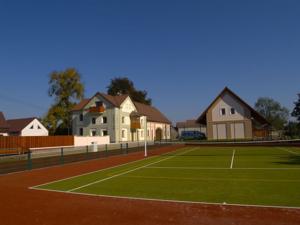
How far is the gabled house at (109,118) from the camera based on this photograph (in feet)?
196

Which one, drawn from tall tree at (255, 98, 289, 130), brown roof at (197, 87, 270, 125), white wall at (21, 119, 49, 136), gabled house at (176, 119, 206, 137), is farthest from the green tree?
tall tree at (255, 98, 289, 130)

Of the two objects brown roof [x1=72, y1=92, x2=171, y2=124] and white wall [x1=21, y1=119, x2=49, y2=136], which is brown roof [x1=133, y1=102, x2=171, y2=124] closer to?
brown roof [x1=72, y1=92, x2=171, y2=124]

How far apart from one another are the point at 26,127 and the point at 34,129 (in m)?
2.00

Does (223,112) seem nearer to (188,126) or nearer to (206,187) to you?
(206,187)

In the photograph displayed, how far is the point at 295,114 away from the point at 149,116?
30.7 m

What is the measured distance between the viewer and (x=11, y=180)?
1691 centimetres

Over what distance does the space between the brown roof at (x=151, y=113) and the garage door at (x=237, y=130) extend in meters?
21.9

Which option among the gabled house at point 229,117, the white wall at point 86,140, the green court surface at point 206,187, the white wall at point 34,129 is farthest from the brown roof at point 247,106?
the green court surface at point 206,187

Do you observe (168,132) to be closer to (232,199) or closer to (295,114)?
(295,114)

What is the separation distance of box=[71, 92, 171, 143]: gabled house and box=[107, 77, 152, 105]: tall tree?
17.1 m

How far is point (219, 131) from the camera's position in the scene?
52.9m

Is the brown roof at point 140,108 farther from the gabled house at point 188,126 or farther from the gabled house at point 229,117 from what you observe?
the gabled house at point 188,126

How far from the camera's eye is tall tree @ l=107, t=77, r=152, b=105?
84.1 meters

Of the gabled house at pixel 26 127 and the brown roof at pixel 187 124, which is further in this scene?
the brown roof at pixel 187 124
